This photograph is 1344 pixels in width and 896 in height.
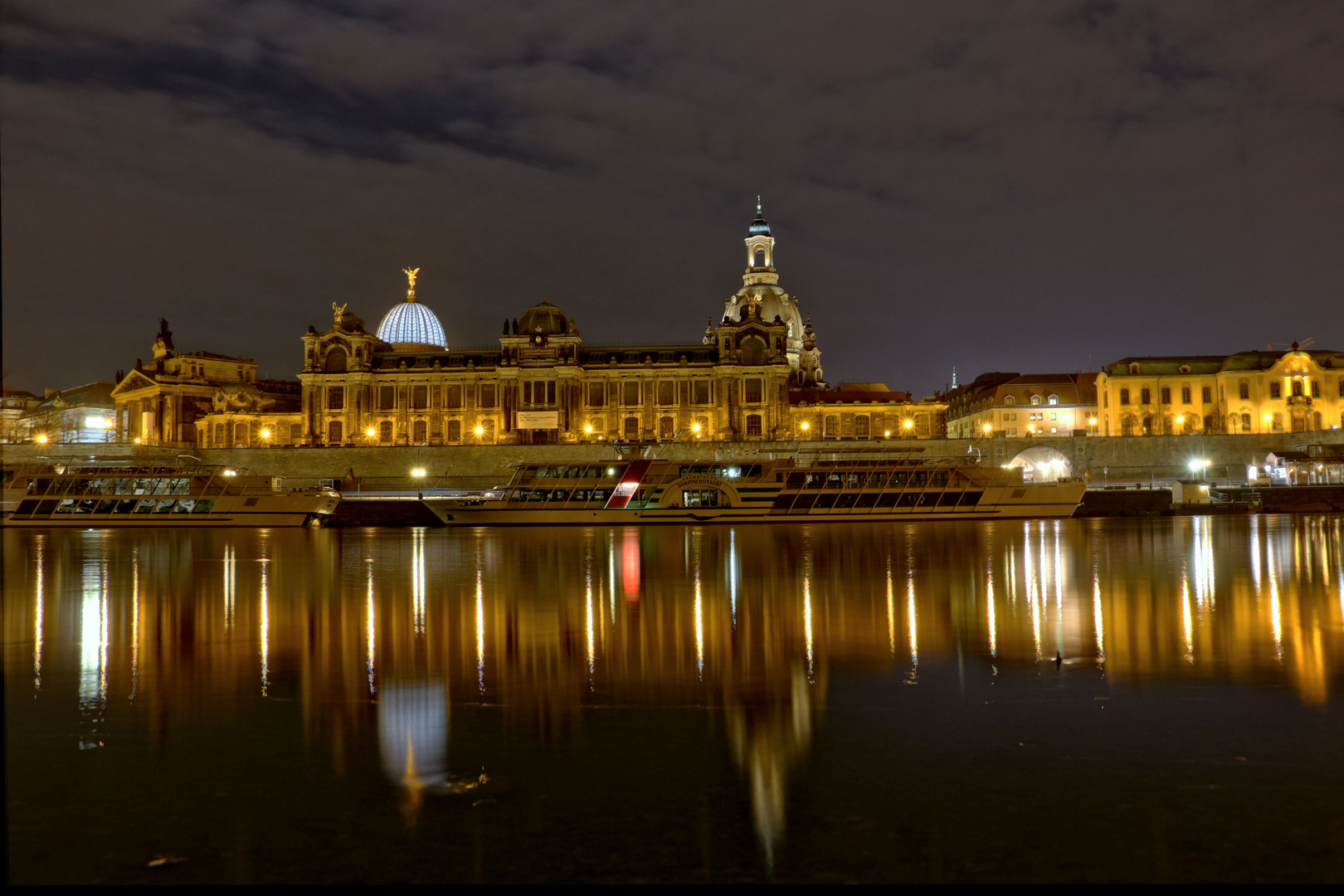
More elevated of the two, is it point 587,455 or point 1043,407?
point 1043,407

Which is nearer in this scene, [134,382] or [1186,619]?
[1186,619]

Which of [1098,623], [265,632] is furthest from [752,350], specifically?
[265,632]

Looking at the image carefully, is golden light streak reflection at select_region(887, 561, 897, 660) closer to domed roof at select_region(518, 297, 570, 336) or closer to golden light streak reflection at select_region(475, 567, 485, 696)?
golden light streak reflection at select_region(475, 567, 485, 696)

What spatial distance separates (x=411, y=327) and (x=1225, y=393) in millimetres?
92264

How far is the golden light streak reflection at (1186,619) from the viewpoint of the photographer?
41.5 feet

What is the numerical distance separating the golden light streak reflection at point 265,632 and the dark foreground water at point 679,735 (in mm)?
115

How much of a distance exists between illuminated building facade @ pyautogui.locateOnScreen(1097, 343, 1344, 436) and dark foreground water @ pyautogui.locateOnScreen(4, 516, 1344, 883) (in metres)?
82.3

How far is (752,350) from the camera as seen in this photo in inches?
3772

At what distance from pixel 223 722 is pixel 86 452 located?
100159 millimetres

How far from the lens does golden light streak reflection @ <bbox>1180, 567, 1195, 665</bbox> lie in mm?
12664

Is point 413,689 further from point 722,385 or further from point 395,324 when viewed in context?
point 395,324

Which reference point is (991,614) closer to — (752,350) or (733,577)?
(733,577)

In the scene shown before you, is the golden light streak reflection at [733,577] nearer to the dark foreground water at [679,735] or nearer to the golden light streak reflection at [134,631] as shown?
the dark foreground water at [679,735]

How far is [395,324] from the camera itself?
121875 mm
